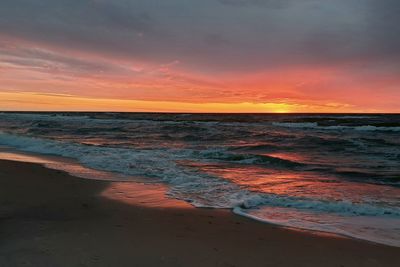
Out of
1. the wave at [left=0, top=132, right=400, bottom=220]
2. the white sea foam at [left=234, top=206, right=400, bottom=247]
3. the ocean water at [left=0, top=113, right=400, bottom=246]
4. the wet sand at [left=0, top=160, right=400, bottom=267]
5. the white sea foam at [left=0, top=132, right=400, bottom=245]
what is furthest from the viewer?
the wave at [left=0, top=132, right=400, bottom=220]

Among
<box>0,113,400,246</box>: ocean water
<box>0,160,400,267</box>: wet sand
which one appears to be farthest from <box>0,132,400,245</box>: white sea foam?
<box>0,160,400,267</box>: wet sand

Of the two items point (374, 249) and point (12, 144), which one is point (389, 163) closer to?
point (374, 249)

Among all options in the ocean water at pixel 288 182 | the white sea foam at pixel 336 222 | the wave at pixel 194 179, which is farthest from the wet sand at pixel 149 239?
the wave at pixel 194 179

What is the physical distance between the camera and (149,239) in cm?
464

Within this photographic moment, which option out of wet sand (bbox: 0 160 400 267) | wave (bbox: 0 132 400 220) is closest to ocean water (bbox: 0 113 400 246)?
wave (bbox: 0 132 400 220)

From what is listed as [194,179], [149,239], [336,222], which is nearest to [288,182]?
[194,179]

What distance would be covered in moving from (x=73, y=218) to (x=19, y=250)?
4.90ft

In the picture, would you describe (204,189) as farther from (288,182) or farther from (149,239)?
(149,239)

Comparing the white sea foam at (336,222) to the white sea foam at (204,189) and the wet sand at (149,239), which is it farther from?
the wet sand at (149,239)

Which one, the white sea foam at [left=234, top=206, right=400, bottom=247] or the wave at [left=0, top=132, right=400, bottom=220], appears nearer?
the white sea foam at [left=234, top=206, right=400, bottom=247]

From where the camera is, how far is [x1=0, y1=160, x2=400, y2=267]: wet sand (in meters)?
4.00

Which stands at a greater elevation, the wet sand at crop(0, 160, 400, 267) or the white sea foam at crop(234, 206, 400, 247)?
the wet sand at crop(0, 160, 400, 267)

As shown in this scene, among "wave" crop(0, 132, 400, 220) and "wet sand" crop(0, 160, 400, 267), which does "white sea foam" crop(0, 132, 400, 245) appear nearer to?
"wave" crop(0, 132, 400, 220)

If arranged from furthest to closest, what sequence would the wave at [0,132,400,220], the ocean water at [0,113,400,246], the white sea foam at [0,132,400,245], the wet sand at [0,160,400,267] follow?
the wave at [0,132,400,220] → the white sea foam at [0,132,400,245] → the ocean water at [0,113,400,246] → the wet sand at [0,160,400,267]
